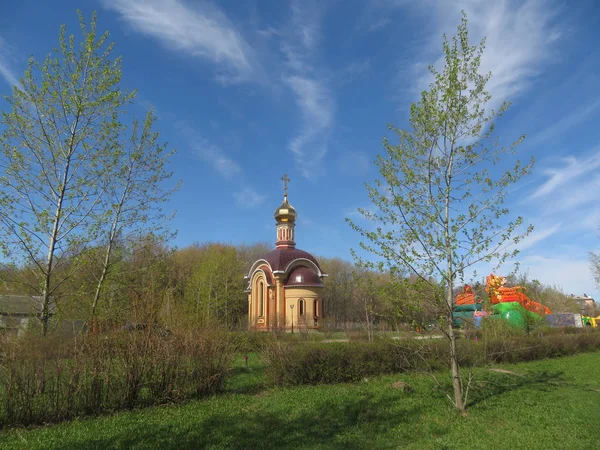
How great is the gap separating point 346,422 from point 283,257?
2773 cm

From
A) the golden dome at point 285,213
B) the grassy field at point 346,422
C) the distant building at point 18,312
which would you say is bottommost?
the grassy field at point 346,422

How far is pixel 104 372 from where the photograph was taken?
707 cm

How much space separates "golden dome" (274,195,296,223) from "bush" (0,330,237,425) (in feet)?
91.8

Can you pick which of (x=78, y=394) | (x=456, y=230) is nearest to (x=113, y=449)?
(x=78, y=394)

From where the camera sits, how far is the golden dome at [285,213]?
36688 millimetres

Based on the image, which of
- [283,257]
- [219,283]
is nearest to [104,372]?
[219,283]

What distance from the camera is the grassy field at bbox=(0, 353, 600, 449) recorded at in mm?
5684

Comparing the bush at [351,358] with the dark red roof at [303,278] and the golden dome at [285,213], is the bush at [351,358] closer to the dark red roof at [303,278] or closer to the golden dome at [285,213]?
the dark red roof at [303,278]

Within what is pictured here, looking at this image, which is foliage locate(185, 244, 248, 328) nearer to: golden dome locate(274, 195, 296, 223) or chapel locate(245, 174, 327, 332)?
chapel locate(245, 174, 327, 332)

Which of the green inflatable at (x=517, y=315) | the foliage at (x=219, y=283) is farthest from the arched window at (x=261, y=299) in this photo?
the green inflatable at (x=517, y=315)

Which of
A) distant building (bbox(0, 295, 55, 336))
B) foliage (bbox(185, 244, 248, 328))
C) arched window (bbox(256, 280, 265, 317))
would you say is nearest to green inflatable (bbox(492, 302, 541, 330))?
foliage (bbox(185, 244, 248, 328))

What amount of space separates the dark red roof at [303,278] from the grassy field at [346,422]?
22.9 metres

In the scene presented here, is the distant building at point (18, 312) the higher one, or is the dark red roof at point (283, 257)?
the dark red roof at point (283, 257)

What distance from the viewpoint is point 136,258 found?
406 inches
